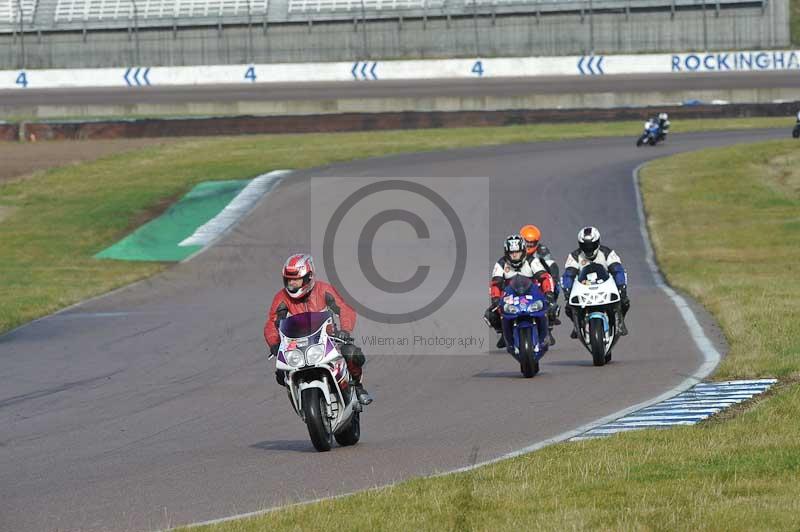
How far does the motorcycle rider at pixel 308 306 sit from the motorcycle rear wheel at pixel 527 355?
12.7ft

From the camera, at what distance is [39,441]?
433 inches

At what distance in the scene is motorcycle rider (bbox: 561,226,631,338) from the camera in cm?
1512

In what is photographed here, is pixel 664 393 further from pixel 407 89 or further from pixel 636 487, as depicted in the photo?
pixel 407 89

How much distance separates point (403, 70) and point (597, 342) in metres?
48.9

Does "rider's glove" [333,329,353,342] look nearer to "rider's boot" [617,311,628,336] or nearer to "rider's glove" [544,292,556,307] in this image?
"rider's glove" [544,292,556,307]

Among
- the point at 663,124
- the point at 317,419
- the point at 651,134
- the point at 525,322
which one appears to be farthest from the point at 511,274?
the point at 663,124

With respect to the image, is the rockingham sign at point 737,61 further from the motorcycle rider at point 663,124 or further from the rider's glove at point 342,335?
the rider's glove at point 342,335

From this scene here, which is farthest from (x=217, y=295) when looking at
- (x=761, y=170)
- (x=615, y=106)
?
(x=615, y=106)

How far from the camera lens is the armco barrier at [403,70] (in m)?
60.1

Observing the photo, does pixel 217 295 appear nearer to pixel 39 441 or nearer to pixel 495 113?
pixel 39 441

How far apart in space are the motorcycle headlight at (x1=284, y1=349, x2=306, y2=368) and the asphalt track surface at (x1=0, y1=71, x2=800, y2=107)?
44.6 meters

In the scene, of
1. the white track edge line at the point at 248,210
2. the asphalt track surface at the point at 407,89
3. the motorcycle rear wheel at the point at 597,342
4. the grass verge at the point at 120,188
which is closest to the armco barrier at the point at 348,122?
the grass verge at the point at 120,188

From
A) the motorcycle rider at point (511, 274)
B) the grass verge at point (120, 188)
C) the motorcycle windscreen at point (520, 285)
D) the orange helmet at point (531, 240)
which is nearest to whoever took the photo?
the motorcycle windscreen at point (520, 285)

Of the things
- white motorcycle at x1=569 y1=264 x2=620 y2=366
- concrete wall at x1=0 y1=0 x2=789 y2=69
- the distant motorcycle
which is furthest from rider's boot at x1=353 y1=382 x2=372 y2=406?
concrete wall at x1=0 y1=0 x2=789 y2=69
